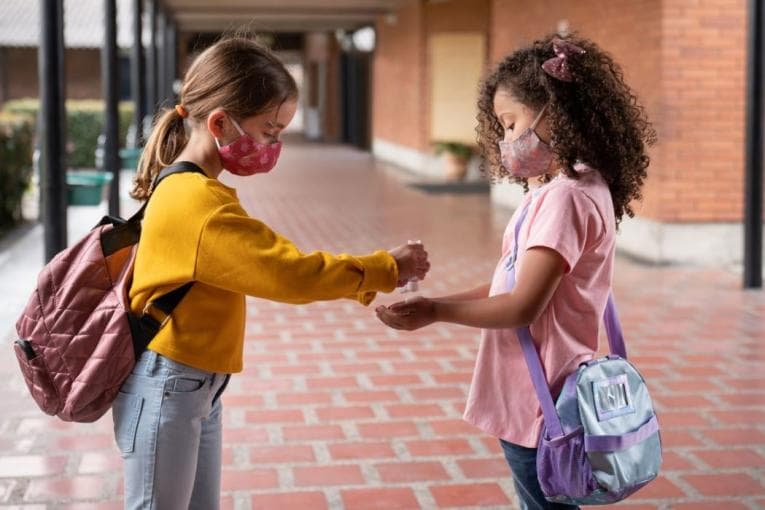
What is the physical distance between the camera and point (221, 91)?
2.06 m

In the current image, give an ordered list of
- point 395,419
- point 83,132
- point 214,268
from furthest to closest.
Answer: point 83,132 < point 395,419 < point 214,268

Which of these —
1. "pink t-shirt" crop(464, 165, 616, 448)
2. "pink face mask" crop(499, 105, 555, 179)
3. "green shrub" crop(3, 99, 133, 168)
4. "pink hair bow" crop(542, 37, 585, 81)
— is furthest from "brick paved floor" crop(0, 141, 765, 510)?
"green shrub" crop(3, 99, 133, 168)

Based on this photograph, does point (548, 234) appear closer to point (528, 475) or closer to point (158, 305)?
point (528, 475)

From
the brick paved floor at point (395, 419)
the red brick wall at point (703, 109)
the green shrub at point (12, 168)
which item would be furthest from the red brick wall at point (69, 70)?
the brick paved floor at point (395, 419)

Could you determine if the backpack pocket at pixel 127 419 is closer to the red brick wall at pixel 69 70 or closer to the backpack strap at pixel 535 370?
the backpack strap at pixel 535 370

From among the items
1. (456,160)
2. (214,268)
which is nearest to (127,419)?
(214,268)

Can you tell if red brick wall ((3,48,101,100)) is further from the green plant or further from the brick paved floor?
the brick paved floor

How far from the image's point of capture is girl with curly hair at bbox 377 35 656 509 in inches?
80.7

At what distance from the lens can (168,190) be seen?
6.59 ft

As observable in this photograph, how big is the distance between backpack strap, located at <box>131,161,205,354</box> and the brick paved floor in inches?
56.0

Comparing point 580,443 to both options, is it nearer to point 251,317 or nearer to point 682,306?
point 251,317

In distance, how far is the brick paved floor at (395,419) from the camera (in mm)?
3473

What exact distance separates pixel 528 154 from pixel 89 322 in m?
0.90

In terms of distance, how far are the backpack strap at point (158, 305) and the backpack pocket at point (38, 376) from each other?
0.19 meters
